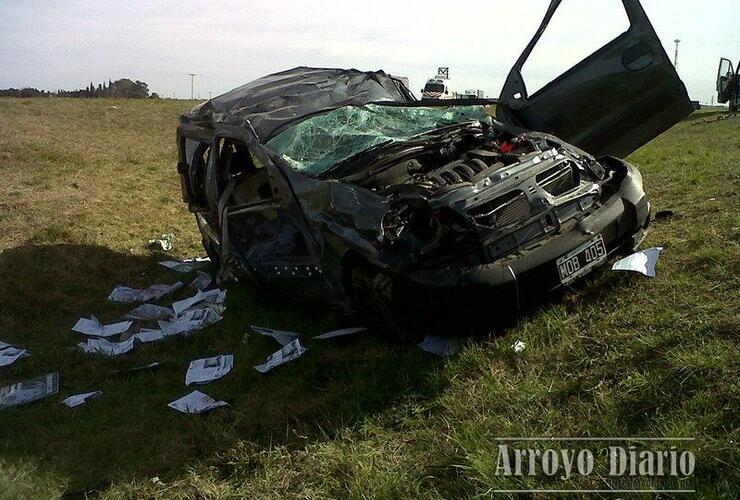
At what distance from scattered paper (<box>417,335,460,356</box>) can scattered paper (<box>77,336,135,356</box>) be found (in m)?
2.18

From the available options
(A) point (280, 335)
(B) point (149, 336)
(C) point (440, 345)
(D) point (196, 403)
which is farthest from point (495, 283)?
(B) point (149, 336)

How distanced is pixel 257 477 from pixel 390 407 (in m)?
0.70

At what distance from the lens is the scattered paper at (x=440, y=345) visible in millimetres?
3408

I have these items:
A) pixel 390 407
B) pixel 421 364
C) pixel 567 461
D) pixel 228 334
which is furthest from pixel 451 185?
pixel 228 334

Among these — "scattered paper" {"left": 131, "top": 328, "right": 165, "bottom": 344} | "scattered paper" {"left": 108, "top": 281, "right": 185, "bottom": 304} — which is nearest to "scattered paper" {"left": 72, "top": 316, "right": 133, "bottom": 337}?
"scattered paper" {"left": 131, "top": 328, "right": 165, "bottom": 344}

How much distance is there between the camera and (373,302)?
361 cm

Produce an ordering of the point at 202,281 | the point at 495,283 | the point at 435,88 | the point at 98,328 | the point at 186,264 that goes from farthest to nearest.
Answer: the point at 435,88
the point at 186,264
the point at 202,281
the point at 98,328
the point at 495,283

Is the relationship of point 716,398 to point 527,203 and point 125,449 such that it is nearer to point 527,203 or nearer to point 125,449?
point 527,203

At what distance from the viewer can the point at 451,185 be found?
132 inches

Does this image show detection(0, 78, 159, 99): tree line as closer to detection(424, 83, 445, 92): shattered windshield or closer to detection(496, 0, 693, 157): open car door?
detection(424, 83, 445, 92): shattered windshield

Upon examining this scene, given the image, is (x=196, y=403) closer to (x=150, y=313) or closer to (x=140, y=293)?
(x=150, y=313)

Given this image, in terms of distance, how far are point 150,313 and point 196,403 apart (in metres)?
1.85

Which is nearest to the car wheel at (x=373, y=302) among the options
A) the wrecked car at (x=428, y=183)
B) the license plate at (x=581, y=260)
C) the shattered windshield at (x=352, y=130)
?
the wrecked car at (x=428, y=183)

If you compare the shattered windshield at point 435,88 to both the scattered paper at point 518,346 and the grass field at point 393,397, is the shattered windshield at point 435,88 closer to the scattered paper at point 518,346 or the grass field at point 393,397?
the grass field at point 393,397
